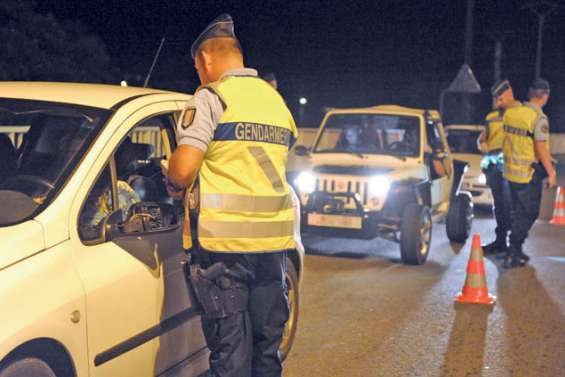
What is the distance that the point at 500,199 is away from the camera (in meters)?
10.0

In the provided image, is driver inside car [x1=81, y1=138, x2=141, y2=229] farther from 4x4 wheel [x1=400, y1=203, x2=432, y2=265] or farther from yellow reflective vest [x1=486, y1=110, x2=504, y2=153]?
yellow reflective vest [x1=486, y1=110, x2=504, y2=153]

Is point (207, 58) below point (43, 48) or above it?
below

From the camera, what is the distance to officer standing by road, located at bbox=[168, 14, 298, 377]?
3660mm

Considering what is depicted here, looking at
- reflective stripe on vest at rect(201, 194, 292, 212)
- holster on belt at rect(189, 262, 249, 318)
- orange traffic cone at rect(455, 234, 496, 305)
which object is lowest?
orange traffic cone at rect(455, 234, 496, 305)

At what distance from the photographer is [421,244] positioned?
9422 millimetres

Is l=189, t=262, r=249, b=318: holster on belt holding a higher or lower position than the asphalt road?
higher

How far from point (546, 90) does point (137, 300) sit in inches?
257

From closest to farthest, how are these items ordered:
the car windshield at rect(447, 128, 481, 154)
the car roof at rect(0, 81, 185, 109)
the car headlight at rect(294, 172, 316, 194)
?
the car roof at rect(0, 81, 185, 109) < the car headlight at rect(294, 172, 316, 194) < the car windshield at rect(447, 128, 481, 154)

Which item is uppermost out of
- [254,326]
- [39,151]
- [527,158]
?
[39,151]

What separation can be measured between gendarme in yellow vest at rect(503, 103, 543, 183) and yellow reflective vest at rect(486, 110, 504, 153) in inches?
38.3

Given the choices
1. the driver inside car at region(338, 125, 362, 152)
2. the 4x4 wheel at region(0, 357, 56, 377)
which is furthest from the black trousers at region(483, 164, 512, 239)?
the 4x4 wheel at region(0, 357, 56, 377)

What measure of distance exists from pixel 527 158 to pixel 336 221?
1998mm

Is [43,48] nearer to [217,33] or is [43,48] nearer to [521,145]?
[521,145]

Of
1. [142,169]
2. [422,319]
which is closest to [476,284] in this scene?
[422,319]
